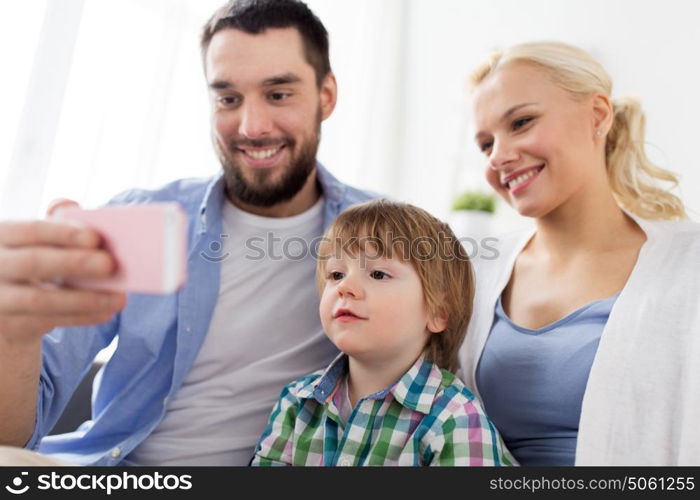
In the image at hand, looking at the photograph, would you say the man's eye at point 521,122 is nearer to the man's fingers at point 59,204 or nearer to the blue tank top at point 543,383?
the blue tank top at point 543,383

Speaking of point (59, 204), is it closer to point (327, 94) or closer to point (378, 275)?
point (378, 275)

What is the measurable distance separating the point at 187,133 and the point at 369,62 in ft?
4.78

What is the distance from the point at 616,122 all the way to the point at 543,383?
28.8 inches

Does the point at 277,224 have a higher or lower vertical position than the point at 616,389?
higher

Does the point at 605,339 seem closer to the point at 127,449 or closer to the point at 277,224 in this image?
the point at 277,224

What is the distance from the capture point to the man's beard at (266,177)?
1658 mm

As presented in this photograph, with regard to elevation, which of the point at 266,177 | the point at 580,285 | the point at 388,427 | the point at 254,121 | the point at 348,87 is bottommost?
the point at 388,427

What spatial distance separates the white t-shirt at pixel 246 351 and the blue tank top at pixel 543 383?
0.41 metres

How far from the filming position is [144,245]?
2.05 ft

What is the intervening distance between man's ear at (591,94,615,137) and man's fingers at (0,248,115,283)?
1274mm

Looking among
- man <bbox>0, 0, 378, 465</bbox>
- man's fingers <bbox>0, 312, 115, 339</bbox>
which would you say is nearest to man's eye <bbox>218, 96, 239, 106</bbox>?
man <bbox>0, 0, 378, 465</bbox>

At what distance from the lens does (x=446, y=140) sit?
3.76 meters

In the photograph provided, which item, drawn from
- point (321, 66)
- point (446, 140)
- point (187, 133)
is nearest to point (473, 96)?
point (321, 66)

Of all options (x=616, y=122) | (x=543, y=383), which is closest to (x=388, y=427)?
(x=543, y=383)
